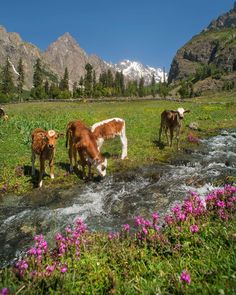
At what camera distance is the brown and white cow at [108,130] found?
18.6 m

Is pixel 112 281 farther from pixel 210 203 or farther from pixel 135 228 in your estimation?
pixel 135 228

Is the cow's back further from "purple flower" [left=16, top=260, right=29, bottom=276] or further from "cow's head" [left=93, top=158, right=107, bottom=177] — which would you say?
"purple flower" [left=16, top=260, right=29, bottom=276]

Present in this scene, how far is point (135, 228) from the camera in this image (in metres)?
9.92

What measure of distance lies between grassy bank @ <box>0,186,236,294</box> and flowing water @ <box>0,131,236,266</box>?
2.27 meters

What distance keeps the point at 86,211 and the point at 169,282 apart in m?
6.41

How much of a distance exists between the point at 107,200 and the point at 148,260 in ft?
21.3

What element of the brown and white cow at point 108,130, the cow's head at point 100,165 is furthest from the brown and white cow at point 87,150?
the brown and white cow at point 108,130

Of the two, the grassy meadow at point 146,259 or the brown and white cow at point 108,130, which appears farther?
the brown and white cow at point 108,130

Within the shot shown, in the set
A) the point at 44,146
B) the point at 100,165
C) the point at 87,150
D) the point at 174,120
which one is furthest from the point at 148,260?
the point at 174,120

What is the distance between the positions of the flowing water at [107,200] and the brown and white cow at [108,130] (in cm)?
282

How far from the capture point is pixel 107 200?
1292cm

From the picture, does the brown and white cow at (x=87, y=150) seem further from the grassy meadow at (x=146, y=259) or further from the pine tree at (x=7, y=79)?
the pine tree at (x=7, y=79)

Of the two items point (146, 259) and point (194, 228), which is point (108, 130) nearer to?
point (194, 228)

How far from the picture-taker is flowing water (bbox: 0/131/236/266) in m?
10.1
